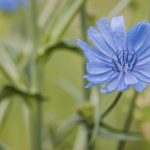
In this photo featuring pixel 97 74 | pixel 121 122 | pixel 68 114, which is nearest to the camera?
pixel 97 74

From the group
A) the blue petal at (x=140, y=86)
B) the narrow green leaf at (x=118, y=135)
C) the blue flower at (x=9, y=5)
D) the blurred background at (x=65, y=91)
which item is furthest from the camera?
the blue flower at (x=9, y=5)

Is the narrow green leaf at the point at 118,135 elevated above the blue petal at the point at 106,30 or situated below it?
below

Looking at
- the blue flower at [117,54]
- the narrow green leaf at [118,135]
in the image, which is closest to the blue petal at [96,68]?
the blue flower at [117,54]

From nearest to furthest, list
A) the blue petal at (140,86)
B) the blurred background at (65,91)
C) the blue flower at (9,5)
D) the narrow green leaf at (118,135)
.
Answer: the blue petal at (140,86)
the narrow green leaf at (118,135)
the blurred background at (65,91)
the blue flower at (9,5)

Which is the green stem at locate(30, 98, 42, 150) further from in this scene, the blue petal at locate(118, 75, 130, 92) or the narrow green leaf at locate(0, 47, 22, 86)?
the blue petal at locate(118, 75, 130, 92)

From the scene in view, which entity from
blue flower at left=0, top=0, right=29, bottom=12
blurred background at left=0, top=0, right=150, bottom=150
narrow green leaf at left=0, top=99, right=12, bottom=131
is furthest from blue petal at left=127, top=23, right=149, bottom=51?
blue flower at left=0, top=0, right=29, bottom=12

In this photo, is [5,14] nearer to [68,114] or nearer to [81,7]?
[68,114]

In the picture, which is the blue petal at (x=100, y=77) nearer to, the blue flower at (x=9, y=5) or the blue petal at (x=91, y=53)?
the blue petal at (x=91, y=53)

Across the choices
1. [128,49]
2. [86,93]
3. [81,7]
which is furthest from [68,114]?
[128,49]
